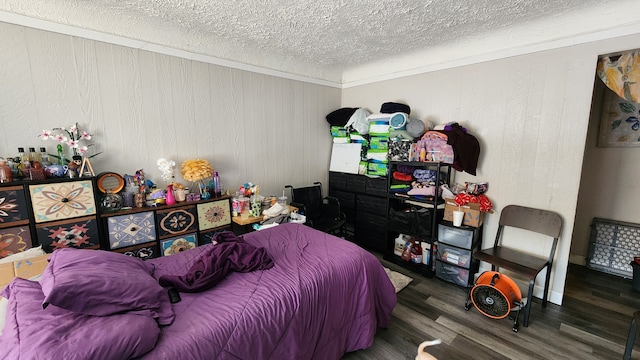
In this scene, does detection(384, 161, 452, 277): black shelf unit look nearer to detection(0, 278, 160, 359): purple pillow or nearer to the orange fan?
the orange fan

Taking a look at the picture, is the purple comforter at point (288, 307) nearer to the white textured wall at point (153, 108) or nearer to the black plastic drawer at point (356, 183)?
the white textured wall at point (153, 108)

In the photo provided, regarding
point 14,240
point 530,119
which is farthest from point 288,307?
point 530,119

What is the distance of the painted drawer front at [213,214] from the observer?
2527 mm

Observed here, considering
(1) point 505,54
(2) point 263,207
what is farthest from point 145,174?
(1) point 505,54

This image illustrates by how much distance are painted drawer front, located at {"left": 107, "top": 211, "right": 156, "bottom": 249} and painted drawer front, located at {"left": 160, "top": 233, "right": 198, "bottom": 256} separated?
0.11 metres

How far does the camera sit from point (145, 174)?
2432 millimetres

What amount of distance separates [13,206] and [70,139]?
1.92ft

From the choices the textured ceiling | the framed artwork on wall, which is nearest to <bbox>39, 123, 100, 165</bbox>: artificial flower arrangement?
the textured ceiling

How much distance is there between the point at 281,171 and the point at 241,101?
992 mm

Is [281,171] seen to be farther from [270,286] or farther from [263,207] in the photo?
[270,286]

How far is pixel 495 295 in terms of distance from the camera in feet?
7.11

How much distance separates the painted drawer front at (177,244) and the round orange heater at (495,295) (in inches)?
102

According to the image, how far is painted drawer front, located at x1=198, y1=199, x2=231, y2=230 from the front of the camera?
2.53 meters

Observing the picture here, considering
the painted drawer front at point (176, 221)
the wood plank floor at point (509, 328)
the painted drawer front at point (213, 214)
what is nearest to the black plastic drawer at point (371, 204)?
the wood plank floor at point (509, 328)
